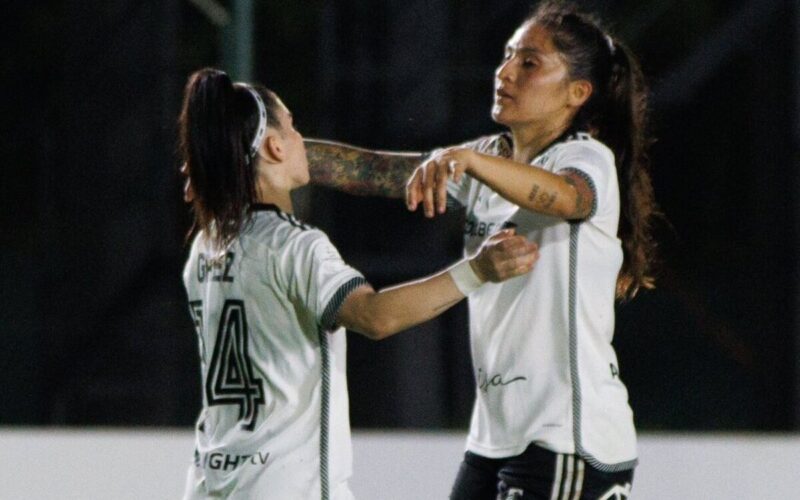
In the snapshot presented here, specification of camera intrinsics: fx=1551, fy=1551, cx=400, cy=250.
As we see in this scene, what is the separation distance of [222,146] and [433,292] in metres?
0.40

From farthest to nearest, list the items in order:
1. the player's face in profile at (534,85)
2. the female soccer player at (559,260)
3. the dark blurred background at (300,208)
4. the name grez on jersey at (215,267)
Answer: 1. the dark blurred background at (300,208)
2. the player's face in profile at (534,85)
3. the female soccer player at (559,260)
4. the name grez on jersey at (215,267)

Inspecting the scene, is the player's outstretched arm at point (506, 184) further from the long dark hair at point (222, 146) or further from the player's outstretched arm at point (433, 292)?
the long dark hair at point (222, 146)

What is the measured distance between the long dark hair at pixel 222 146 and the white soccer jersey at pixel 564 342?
483 mm

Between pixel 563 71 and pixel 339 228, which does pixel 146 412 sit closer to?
pixel 339 228

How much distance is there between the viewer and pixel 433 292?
7.43 feet

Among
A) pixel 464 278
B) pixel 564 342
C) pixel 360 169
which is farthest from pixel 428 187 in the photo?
pixel 360 169

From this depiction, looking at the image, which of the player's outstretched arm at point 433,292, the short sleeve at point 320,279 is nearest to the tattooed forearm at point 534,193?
the player's outstretched arm at point 433,292

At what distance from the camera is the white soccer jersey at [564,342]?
98.0 inches

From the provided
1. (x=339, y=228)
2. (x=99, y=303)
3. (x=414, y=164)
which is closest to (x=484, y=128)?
(x=339, y=228)

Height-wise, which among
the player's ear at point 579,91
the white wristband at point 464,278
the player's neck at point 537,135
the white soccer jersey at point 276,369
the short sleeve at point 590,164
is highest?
the player's ear at point 579,91

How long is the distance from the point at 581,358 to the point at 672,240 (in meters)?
5.35

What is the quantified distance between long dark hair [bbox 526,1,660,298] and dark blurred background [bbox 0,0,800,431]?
3617mm

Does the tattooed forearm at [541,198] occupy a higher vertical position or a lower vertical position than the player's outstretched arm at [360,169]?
lower

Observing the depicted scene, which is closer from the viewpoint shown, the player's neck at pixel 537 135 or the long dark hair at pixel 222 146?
the long dark hair at pixel 222 146
